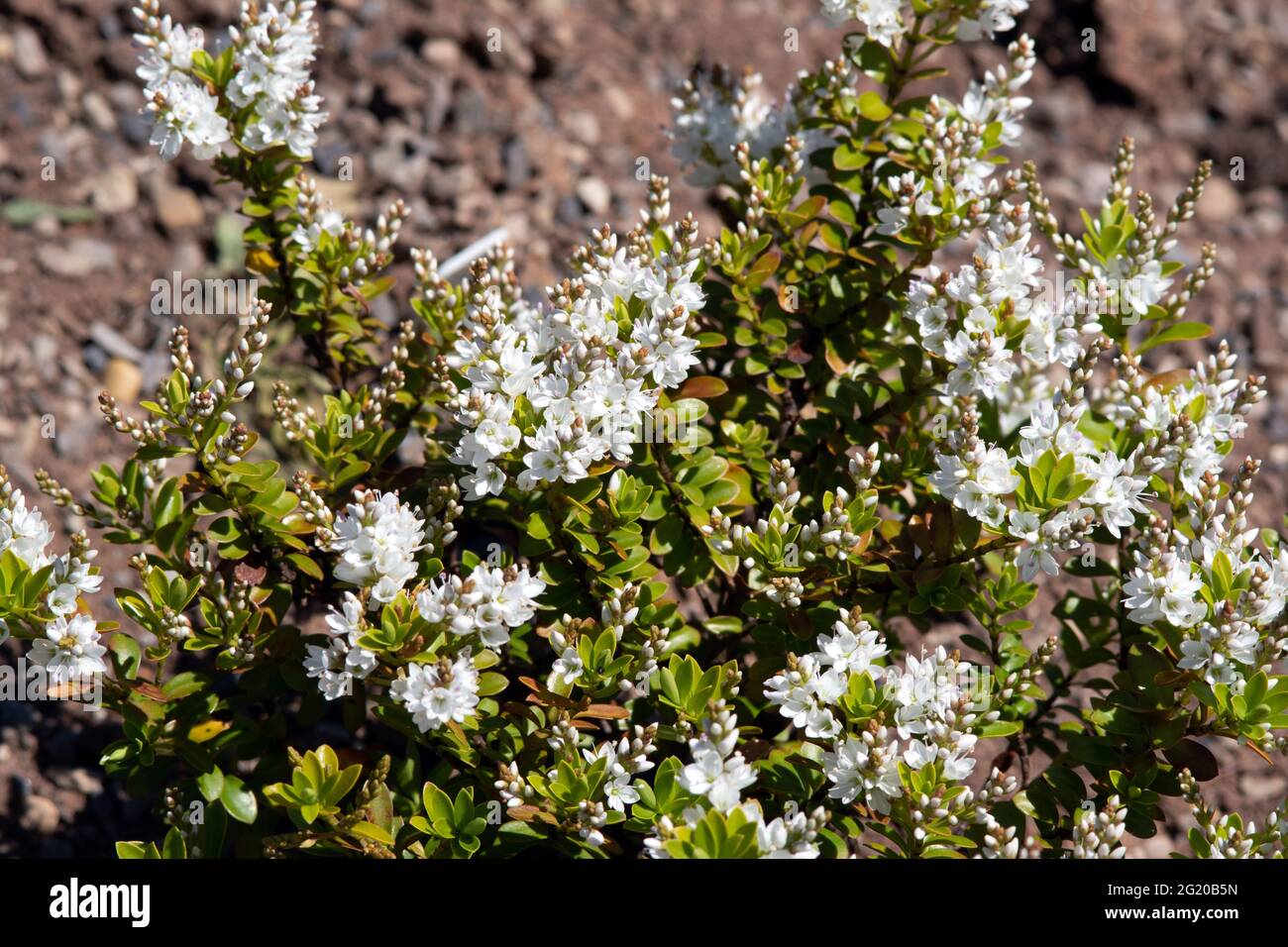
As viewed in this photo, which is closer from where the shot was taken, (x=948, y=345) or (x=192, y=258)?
(x=948, y=345)

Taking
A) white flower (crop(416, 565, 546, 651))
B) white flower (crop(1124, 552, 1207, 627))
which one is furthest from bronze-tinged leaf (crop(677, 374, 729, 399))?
white flower (crop(1124, 552, 1207, 627))

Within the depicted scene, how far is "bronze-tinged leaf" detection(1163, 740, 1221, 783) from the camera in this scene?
299cm

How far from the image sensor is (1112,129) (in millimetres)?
6531

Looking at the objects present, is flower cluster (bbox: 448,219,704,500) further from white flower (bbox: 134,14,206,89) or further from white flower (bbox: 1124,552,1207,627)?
white flower (bbox: 1124,552,1207,627)

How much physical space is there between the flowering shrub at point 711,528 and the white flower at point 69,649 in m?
0.01

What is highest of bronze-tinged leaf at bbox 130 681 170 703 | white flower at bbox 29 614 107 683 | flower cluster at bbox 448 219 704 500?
flower cluster at bbox 448 219 704 500

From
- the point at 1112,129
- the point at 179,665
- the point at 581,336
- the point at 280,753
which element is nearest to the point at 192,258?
the point at 179,665

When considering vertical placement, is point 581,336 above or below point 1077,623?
above

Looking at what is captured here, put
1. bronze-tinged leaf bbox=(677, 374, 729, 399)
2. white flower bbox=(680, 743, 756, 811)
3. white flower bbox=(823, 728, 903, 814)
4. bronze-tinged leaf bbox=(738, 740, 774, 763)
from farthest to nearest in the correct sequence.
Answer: bronze-tinged leaf bbox=(677, 374, 729, 399)
bronze-tinged leaf bbox=(738, 740, 774, 763)
white flower bbox=(823, 728, 903, 814)
white flower bbox=(680, 743, 756, 811)

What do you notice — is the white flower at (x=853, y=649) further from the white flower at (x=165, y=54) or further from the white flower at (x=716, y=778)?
the white flower at (x=165, y=54)

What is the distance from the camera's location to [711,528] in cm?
302
